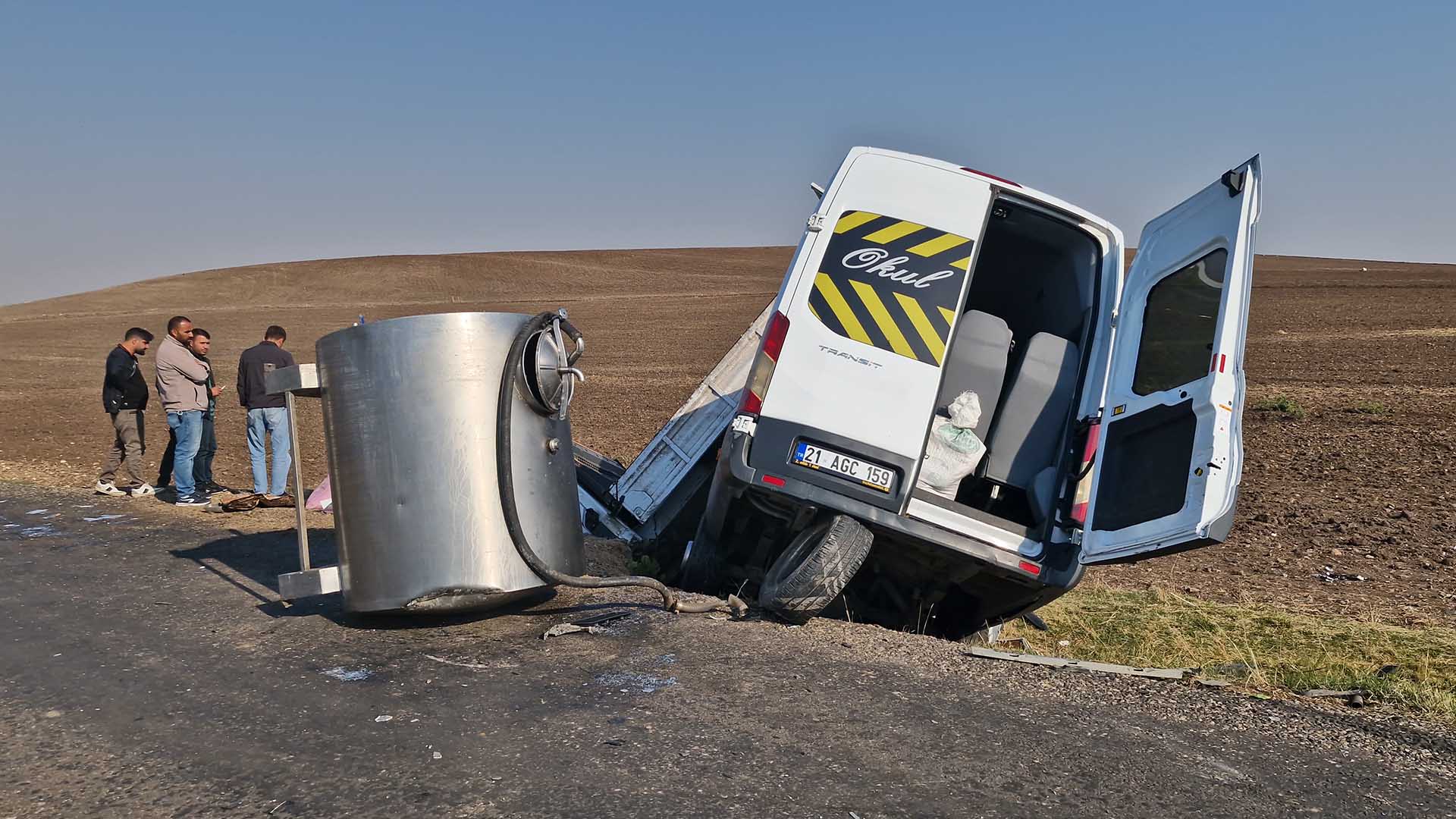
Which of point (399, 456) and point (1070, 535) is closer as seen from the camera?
point (399, 456)

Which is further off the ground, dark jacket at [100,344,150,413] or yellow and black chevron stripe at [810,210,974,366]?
yellow and black chevron stripe at [810,210,974,366]

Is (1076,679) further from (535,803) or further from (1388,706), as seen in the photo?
(535,803)

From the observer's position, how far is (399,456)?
15.1 ft

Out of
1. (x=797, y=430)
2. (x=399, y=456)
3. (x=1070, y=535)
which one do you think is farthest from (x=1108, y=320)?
(x=399, y=456)

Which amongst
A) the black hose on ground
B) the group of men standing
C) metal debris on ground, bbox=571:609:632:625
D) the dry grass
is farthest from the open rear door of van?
the group of men standing

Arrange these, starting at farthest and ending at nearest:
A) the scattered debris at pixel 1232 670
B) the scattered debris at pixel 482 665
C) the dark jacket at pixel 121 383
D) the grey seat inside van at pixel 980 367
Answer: the dark jacket at pixel 121 383 → the grey seat inside van at pixel 980 367 → the scattered debris at pixel 1232 670 → the scattered debris at pixel 482 665

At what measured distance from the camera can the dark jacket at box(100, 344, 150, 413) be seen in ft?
29.5

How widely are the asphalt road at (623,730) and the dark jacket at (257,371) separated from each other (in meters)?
3.94

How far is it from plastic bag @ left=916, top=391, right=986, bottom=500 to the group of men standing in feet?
18.4

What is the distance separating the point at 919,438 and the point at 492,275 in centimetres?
5212

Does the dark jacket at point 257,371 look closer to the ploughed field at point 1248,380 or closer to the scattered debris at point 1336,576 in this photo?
the ploughed field at point 1248,380

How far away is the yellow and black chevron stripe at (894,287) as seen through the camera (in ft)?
15.8

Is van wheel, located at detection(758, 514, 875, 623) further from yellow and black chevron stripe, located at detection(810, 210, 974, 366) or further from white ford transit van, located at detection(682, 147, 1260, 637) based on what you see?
yellow and black chevron stripe, located at detection(810, 210, 974, 366)

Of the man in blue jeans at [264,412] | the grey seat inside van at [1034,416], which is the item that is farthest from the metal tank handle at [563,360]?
the man in blue jeans at [264,412]
